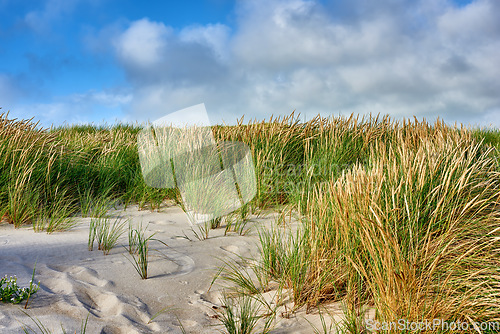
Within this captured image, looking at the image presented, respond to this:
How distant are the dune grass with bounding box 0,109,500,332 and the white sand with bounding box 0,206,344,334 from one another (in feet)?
0.88

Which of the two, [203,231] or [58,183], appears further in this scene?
[58,183]

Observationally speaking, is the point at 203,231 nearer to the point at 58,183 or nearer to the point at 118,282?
the point at 118,282

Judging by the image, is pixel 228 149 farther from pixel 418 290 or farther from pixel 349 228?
pixel 418 290

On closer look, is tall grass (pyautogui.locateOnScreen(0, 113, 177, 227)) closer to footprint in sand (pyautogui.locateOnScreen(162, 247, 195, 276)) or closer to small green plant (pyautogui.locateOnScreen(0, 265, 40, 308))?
footprint in sand (pyautogui.locateOnScreen(162, 247, 195, 276))

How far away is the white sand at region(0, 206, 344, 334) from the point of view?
2219 mm

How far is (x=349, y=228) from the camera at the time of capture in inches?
98.2

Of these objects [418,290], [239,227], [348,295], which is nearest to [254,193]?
[239,227]

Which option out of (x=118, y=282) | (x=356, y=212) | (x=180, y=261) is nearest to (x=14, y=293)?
(x=118, y=282)

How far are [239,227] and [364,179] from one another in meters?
1.48

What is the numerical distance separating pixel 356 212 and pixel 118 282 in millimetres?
1740

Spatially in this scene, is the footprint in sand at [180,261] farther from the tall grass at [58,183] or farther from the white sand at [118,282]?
the tall grass at [58,183]

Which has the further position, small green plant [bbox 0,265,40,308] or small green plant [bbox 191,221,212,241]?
small green plant [bbox 191,221,212,241]

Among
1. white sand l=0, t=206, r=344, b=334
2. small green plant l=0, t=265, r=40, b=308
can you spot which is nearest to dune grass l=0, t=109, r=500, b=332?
A: white sand l=0, t=206, r=344, b=334

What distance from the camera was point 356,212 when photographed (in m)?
2.37
